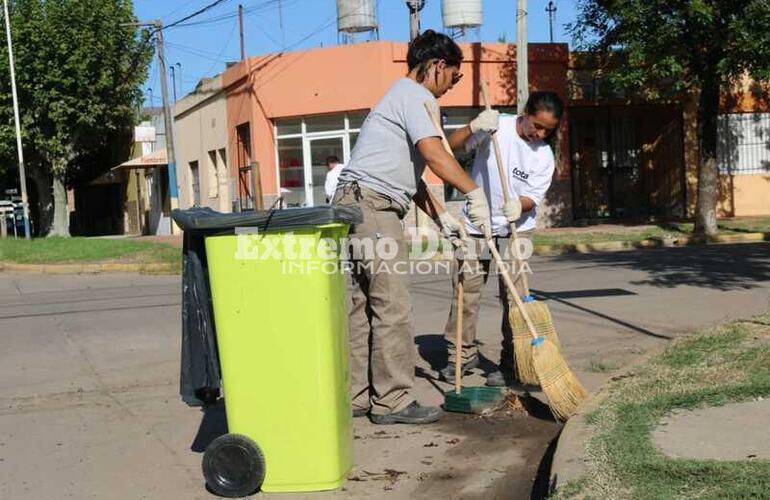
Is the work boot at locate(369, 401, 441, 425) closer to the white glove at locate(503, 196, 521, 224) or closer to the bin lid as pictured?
the white glove at locate(503, 196, 521, 224)

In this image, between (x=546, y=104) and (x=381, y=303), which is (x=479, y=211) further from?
(x=546, y=104)

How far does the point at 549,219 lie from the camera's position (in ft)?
72.4

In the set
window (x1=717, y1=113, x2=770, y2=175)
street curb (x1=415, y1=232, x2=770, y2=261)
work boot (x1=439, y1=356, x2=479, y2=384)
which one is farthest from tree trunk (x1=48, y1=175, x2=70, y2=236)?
work boot (x1=439, y1=356, x2=479, y2=384)

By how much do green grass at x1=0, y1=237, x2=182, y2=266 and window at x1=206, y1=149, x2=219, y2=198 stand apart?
6.58 meters

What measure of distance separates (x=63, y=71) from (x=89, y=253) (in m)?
14.5

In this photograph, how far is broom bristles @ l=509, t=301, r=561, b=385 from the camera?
5.26m

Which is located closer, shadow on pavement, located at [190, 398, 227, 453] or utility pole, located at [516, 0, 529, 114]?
shadow on pavement, located at [190, 398, 227, 453]

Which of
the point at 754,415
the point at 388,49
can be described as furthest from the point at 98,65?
the point at 754,415

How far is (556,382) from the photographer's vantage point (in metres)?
4.91

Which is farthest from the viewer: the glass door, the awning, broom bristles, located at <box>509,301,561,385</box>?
the awning

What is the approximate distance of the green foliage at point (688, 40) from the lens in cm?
1565

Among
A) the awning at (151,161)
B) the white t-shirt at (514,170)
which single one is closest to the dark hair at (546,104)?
the white t-shirt at (514,170)

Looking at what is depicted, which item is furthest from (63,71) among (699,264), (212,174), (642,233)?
(699,264)

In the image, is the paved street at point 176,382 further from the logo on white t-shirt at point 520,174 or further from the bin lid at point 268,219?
the logo on white t-shirt at point 520,174
